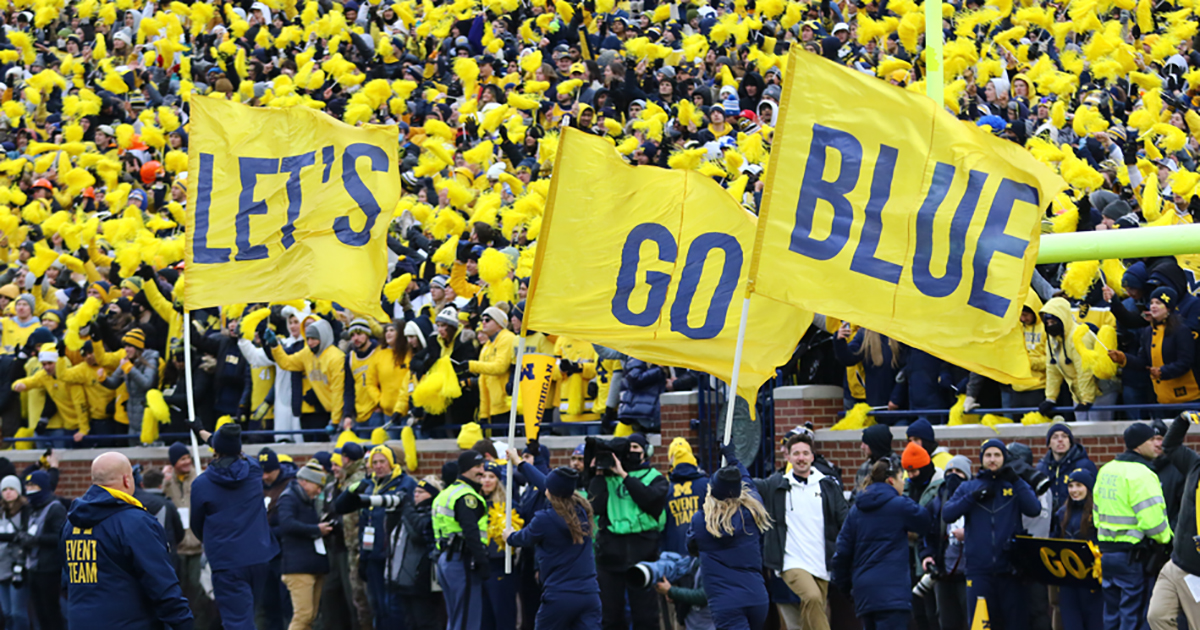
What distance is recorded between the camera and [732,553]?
9.41 metres

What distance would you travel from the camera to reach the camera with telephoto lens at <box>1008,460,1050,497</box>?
1020cm

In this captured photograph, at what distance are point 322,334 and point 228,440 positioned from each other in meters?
4.57

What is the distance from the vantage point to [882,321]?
8.11 meters

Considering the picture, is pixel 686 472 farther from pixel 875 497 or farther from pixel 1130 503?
pixel 1130 503

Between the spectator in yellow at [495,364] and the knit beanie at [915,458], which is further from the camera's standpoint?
the spectator in yellow at [495,364]

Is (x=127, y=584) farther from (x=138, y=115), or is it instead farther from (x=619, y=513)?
(x=138, y=115)

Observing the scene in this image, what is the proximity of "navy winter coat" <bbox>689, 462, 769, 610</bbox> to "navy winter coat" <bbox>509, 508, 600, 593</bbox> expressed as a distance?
88cm

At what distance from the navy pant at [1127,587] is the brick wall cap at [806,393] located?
3933 mm

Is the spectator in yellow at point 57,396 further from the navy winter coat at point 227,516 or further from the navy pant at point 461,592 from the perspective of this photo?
the navy pant at point 461,592

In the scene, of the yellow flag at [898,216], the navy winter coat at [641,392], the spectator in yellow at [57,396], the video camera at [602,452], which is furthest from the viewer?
the spectator in yellow at [57,396]

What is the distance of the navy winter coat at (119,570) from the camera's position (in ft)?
25.3

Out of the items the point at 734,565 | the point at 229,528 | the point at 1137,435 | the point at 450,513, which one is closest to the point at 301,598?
the point at 229,528

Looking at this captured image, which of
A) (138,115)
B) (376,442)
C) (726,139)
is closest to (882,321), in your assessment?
(376,442)

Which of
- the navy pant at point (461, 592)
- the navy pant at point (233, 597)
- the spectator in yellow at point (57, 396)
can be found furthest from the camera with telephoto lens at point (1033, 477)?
the spectator in yellow at point (57, 396)
